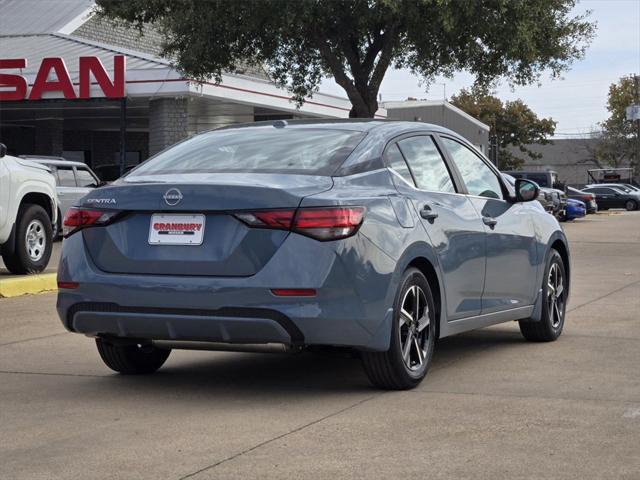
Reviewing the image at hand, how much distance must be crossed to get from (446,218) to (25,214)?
7.99 meters

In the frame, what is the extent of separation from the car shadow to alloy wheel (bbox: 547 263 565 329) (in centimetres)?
44

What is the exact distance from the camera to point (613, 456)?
17.3 ft

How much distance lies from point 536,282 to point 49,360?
11.2ft

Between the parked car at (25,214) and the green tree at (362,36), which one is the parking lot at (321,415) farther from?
the green tree at (362,36)

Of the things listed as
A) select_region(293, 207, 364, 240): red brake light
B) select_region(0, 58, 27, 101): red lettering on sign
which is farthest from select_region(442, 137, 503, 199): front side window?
select_region(0, 58, 27, 101): red lettering on sign

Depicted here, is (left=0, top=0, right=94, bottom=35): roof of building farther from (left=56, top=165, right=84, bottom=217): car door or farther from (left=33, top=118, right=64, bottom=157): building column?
(left=56, top=165, right=84, bottom=217): car door

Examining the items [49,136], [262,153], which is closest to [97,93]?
[49,136]

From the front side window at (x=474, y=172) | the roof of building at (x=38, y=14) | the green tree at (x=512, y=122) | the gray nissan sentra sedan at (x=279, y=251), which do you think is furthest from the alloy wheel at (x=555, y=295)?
the green tree at (x=512, y=122)

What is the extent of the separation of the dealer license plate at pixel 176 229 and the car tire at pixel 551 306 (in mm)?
3328

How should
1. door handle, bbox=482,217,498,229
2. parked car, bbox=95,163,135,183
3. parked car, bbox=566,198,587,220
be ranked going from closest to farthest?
door handle, bbox=482,217,498,229 → parked car, bbox=95,163,135,183 → parked car, bbox=566,198,587,220

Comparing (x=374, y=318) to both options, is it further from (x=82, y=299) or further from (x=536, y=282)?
(x=536, y=282)

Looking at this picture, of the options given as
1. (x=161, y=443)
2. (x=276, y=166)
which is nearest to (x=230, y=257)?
(x=276, y=166)

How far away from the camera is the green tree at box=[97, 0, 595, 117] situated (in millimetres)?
30969

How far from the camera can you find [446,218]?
291 inches
